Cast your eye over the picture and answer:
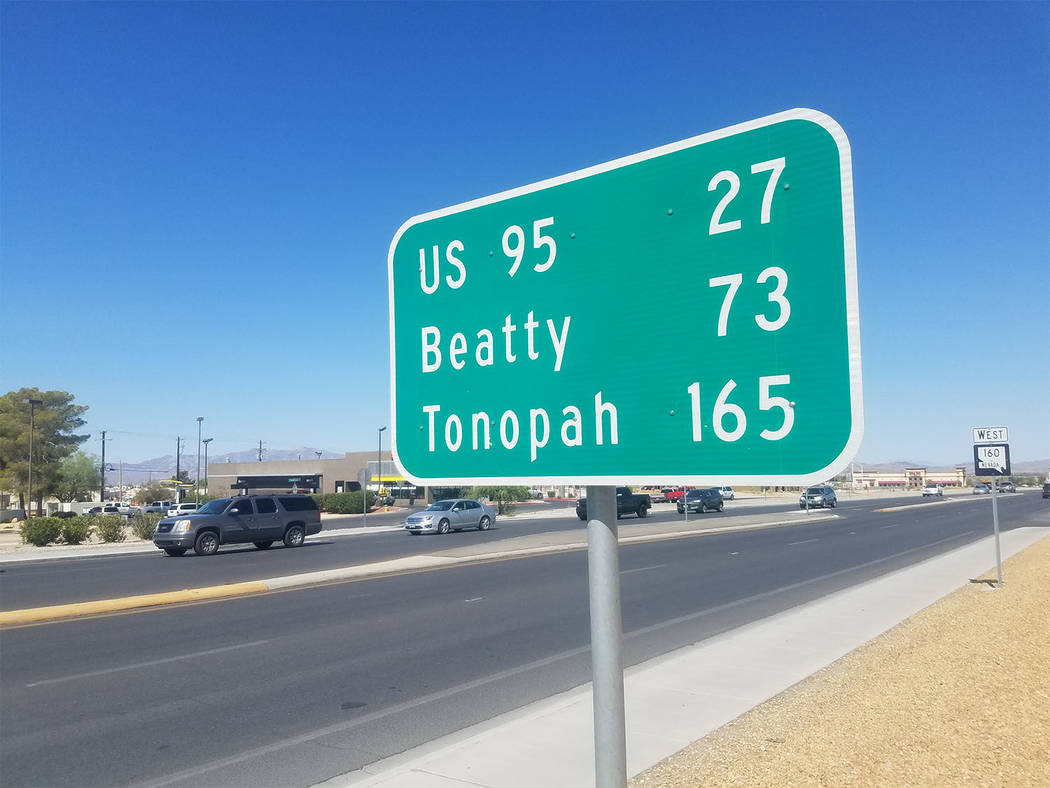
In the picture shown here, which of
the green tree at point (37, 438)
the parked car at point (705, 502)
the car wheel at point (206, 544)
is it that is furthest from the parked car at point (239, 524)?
the green tree at point (37, 438)

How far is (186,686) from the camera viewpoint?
350 inches

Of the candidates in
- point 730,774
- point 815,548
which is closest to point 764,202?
point 730,774

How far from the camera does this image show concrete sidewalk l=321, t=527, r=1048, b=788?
6062mm

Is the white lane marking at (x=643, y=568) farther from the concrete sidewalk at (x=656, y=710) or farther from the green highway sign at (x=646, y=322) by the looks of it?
the green highway sign at (x=646, y=322)

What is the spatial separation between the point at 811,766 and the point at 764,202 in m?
5.38

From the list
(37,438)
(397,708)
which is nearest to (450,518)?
(397,708)

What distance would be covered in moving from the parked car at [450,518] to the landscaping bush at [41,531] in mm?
13919

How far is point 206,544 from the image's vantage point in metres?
25.4

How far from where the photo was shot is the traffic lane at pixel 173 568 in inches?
648

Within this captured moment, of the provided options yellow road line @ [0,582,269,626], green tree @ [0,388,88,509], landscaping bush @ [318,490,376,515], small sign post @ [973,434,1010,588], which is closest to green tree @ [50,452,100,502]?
green tree @ [0,388,88,509]

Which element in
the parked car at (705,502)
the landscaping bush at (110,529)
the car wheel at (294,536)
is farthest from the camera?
the parked car at (705,502)

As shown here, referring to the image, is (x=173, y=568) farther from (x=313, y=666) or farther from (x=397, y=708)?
(x=397, y=708)

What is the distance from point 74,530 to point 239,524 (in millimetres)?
11447

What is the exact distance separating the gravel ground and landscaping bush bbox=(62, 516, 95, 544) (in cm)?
3224
